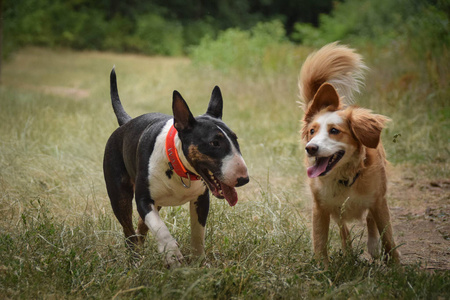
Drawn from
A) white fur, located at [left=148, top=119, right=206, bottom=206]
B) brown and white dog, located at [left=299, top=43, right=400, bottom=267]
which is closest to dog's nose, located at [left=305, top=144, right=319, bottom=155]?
brown and white dog, located at [left=299, top=43, right=400, bottom=267]

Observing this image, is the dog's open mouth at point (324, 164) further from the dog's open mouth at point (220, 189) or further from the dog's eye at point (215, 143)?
the dog's eye at point (215, 143)

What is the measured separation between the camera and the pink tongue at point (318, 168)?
347 cm

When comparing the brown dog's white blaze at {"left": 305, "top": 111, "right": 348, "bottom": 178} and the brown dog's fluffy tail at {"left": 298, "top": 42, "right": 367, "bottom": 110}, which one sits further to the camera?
the brown dog's fluffy tail at {"left": 298, "top": 42, "right": 367, "bottom": 110}

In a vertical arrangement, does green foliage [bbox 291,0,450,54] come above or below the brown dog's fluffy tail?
below

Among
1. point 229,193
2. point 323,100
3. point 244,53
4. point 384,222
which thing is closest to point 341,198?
point 384,222

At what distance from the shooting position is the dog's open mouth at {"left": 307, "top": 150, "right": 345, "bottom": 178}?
348 cm

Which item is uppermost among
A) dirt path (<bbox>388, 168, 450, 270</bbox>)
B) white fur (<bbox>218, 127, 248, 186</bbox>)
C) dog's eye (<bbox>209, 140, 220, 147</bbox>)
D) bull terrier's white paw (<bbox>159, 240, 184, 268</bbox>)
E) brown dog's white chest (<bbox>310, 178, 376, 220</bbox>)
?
dog's eye (<bbox>209, 140, 220, 147</bbox>)

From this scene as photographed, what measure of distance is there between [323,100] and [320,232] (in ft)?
3.17

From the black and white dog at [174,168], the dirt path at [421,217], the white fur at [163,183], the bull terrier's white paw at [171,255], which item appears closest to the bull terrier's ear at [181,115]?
the black and white dog at [174,168]

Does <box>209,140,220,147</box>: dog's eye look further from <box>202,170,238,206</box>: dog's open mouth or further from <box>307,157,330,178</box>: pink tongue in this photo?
<box>307,157,330,178</box>: pink tongue

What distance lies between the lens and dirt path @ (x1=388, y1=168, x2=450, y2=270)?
4.07 metres

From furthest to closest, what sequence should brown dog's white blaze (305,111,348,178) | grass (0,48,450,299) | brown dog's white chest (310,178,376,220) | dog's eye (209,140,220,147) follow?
brown dog's white chest (310,178,376,220) → brown dog's white blaze (305,111,348,178) → dog's eye (209,140,220,147) → grass (0,48,450,299)

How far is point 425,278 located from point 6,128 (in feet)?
19.4

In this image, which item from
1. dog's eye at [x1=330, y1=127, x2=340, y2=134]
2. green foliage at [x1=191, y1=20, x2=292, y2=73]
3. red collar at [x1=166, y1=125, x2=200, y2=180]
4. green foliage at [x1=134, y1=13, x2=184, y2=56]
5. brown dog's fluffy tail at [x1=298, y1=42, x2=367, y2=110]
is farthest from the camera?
green foliage at [x1=134, y1=13, x2=184, y2=56]
